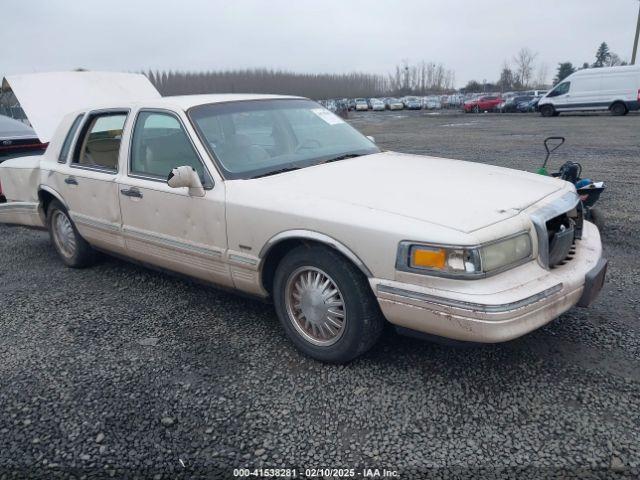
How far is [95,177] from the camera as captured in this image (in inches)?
173

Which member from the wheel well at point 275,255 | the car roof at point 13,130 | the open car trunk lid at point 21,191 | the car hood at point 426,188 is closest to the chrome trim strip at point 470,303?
the car hood at point 426,188

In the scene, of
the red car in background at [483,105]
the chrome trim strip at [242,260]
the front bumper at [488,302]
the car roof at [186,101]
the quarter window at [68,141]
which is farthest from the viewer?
the red car in background at [483,105]

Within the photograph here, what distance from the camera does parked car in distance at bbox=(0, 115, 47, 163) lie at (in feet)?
25.2

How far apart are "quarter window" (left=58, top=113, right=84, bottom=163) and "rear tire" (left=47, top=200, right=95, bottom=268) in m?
0.44

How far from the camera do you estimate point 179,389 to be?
2984mm

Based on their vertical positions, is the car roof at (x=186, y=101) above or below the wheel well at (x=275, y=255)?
above

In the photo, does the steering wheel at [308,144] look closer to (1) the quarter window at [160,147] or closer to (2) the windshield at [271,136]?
(2) the windshield at [271,136]

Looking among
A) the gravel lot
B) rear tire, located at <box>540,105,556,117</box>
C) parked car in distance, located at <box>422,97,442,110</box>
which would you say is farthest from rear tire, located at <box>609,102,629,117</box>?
parked car in distance, located at <box>422,97,442,110</box>

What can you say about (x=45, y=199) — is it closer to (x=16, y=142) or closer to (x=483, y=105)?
(x=16, y=142)

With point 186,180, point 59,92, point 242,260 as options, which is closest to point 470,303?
point 242,260

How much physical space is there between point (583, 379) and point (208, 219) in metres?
2.38

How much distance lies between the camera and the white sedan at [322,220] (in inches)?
103

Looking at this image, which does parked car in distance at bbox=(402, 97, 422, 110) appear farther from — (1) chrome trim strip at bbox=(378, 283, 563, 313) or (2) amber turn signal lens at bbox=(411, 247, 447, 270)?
(2) amber turn signal lens at bbox=(411, 247, 447, 270)

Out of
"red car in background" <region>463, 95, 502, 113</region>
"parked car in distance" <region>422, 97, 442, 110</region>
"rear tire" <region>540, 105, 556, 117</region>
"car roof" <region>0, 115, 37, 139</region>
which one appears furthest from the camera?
"parked car in distance" <region>422, 97, 442, 110</region>
